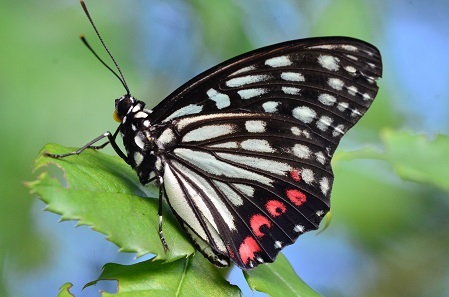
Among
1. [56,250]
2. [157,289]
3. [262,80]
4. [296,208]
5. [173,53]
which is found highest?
[173,53]

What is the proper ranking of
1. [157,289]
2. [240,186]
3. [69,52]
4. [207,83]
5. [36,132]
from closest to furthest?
[157,289], [207,83], [240,186], [36,132], [69,52]

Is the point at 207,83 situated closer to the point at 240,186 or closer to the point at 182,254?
the point at 240,186

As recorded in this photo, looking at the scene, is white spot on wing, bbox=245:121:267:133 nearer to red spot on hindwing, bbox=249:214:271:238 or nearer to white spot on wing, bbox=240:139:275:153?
white spot on wing, bbox=240:139:275:153

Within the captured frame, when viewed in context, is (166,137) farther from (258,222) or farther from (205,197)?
(258,222)

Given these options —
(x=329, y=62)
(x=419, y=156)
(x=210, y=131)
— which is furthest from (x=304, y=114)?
(x=419, y=156)

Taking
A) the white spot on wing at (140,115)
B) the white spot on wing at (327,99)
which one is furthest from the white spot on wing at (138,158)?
the white spot on wing at (327,99)

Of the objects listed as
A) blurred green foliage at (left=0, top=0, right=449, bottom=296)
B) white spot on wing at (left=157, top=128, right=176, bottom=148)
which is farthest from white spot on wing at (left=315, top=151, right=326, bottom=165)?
blurred green foliage at (left=0, top=0, right=449, bottom=296)

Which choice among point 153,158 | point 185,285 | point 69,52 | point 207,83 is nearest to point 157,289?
point 185,285
